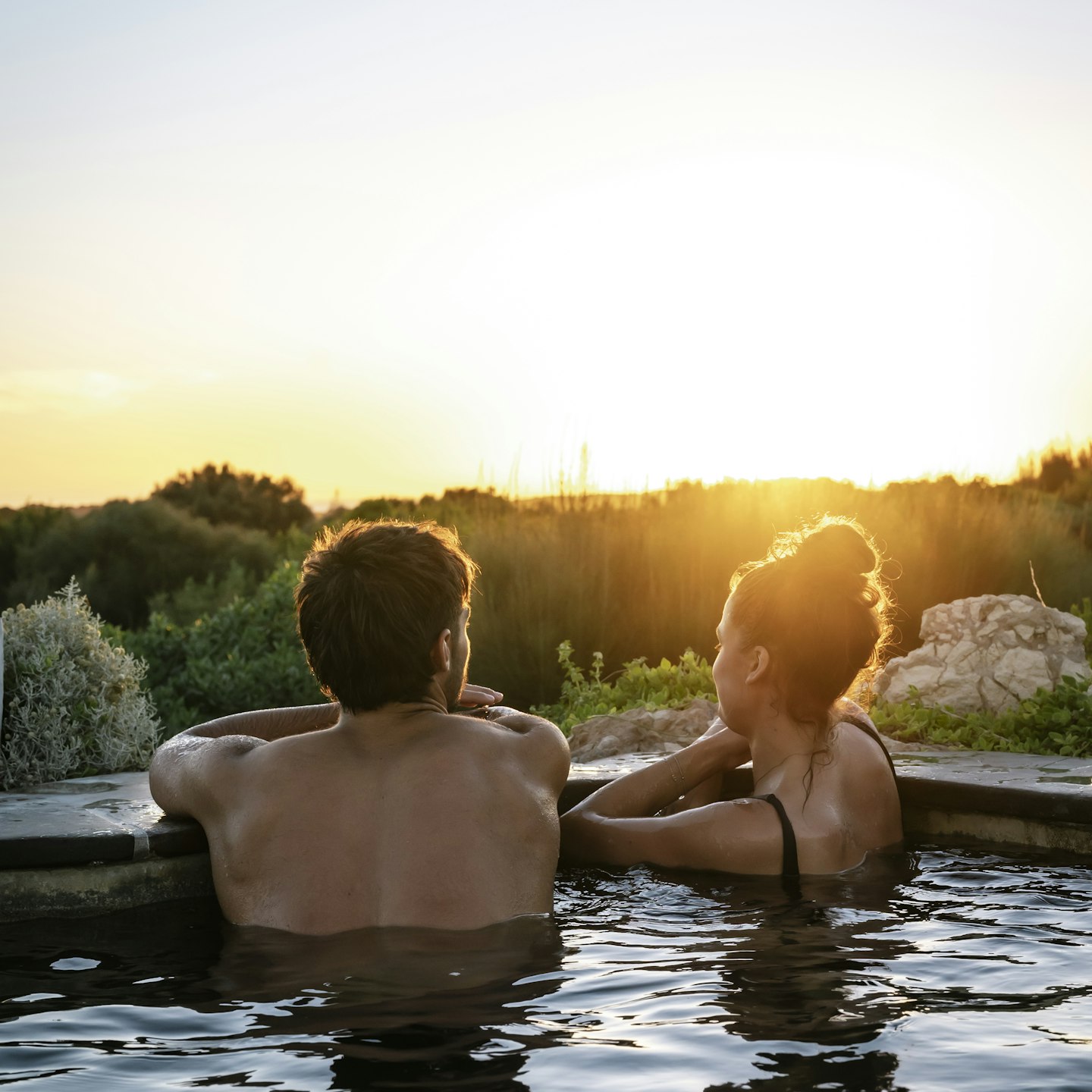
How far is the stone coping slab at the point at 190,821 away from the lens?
3.50 m

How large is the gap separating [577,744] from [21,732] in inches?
103

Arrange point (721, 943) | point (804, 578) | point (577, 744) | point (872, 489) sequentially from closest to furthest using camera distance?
point (721, 943) → point (804, 578) → point (577, 744) → point (872, 489)

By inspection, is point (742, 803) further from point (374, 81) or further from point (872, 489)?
point (374, 81)

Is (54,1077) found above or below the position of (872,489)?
below

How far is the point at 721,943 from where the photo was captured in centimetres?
315

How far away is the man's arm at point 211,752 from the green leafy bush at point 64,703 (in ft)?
5.86

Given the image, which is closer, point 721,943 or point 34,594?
point 721,943

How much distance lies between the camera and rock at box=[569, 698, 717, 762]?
6.00 metres

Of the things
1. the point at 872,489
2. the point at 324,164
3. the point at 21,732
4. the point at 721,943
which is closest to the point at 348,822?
the point at 721,943

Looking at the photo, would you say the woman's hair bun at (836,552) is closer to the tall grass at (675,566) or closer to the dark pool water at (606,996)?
the dark pool water at (606,996)

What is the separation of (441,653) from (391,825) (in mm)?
427

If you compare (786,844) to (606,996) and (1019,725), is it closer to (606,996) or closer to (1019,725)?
(606,996)

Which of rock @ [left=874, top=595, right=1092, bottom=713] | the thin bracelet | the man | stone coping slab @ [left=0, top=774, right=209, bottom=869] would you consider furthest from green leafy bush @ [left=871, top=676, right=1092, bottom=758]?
stone coping slab @ [left=0, top=774, right=209, bottom=869]

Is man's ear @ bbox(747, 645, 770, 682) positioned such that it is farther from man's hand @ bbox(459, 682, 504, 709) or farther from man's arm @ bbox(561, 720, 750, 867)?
man's hand @ bbox(459, 682, 504, 709)
